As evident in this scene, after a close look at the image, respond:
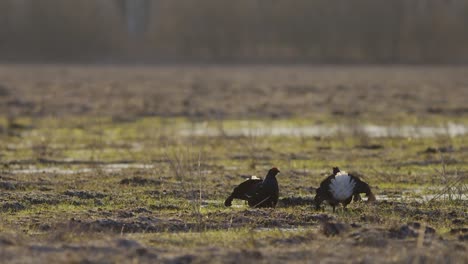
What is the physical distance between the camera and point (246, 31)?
89.1 m

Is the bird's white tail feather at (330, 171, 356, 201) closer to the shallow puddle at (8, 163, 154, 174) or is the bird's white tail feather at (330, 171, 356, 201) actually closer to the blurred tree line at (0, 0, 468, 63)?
the shallow puddle at (8, 163, 154, 174)

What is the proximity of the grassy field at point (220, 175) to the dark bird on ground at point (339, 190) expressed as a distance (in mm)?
204

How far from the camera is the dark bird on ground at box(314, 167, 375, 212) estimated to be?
442 inches

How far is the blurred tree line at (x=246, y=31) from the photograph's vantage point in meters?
83.2

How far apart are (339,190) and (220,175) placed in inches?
166

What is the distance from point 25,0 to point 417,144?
3008 inches

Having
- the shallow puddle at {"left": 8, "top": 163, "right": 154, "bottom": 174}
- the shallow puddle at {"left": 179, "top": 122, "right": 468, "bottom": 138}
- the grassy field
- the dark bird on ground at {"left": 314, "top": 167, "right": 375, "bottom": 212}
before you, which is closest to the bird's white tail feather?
the dark bird on ground at {"left": 314, "top": 167, "right": 375, "bottom": 212}

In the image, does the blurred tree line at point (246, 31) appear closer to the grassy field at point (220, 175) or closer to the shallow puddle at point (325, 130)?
the grassy field at point (220, 175)

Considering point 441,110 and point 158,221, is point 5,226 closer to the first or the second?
point 158,221

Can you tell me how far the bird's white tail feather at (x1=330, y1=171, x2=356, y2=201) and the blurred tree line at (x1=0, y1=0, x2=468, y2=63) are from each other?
68.6 metres

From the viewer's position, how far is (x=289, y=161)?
17.1m

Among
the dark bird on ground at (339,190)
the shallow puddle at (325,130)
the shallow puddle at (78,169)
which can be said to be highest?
the shallow puddle at (325,130)

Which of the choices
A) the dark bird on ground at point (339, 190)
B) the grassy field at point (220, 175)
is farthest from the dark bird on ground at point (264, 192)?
the dark bird on ground at point (339, 190)

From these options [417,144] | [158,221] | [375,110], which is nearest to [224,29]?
[375,110]
